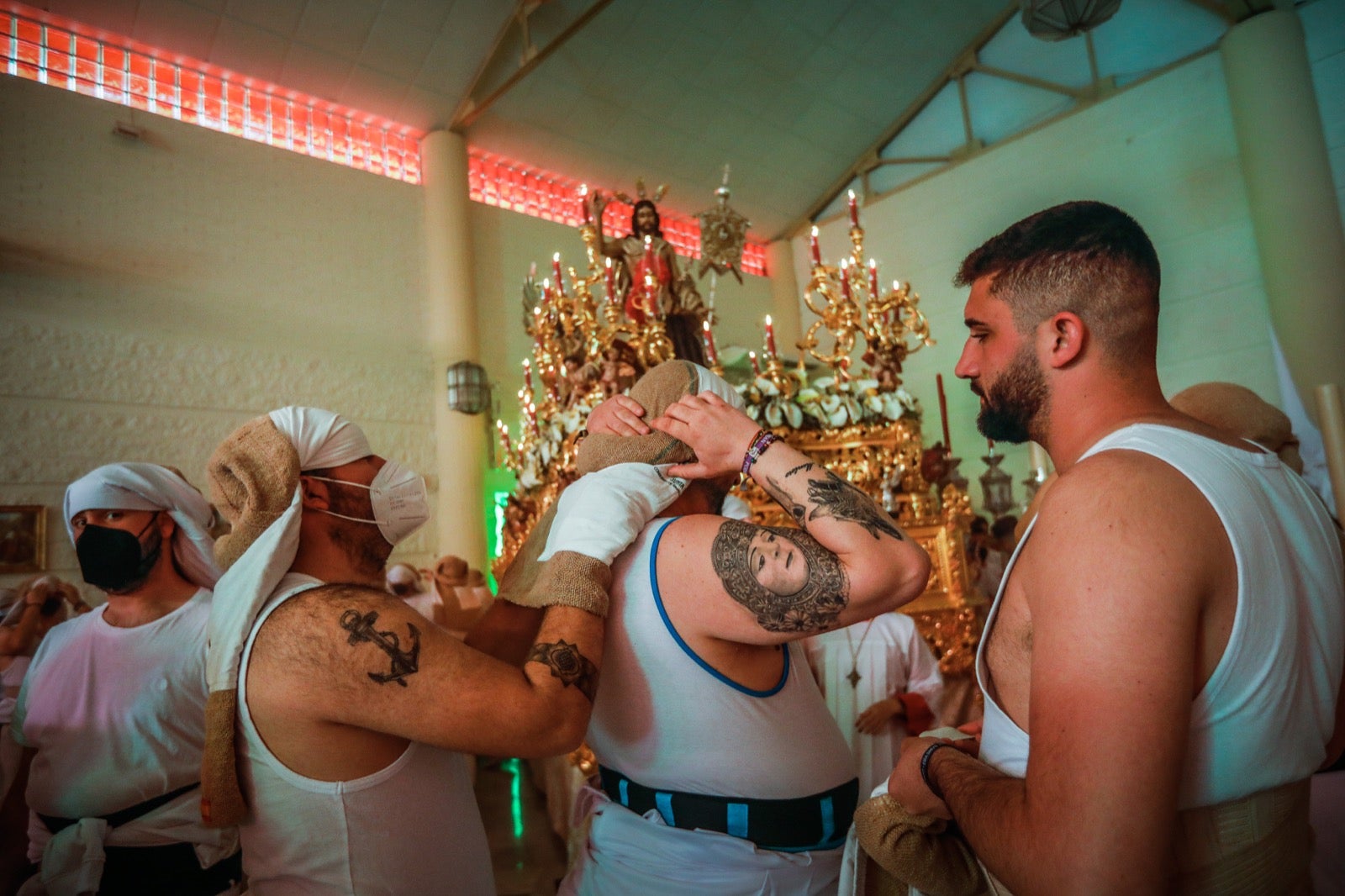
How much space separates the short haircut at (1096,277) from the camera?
3.78ft

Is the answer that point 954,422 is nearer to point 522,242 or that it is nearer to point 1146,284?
point 522,242

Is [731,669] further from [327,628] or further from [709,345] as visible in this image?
[709,345]

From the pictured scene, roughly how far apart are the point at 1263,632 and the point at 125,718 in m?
2.68

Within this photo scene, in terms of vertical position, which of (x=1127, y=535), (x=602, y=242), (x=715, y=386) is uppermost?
(x=602, y=242)

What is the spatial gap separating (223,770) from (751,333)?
36.7 ft

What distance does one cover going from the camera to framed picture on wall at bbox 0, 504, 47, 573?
6004 mm

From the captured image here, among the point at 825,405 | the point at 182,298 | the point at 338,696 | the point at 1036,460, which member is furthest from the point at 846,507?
the point at 182,298

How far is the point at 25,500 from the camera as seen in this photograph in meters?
6.16

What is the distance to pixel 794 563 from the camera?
1340 mm

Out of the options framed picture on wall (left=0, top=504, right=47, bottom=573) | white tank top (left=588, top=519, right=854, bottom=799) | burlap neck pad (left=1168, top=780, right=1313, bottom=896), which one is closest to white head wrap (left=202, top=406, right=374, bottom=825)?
white tank top (left=588, top=519, right=854, bottom=799)

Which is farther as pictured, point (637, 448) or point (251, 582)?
point (637, 448)

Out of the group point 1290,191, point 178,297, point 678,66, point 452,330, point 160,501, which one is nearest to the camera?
point 160,501

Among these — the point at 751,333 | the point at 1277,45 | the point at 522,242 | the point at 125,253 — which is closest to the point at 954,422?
the point at 751,333

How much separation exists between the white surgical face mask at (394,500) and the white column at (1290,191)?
318 inches
